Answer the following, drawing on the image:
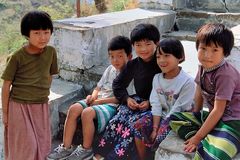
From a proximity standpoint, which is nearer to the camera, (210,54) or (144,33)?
(210,54)

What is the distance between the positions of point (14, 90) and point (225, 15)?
323 centimetres

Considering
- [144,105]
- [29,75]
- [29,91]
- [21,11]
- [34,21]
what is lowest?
[21,11]

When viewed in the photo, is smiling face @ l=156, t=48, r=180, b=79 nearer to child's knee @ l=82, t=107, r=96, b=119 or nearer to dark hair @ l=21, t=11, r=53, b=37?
child's knee @ l=82, t=107, r=96, b=119

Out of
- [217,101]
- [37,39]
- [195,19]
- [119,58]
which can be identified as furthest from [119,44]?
[195,19]

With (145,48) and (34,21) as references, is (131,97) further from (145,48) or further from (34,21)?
(34,21)

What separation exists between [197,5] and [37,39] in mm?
3470

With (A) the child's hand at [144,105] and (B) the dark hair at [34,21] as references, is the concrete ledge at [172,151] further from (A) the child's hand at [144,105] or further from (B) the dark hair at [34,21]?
(B) the dark hair at [34,21]

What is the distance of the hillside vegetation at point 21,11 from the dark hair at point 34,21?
5116 mm

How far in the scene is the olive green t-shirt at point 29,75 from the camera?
8.19 feet

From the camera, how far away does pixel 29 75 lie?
257cm

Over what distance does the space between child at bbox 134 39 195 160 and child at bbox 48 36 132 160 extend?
1.19 ft

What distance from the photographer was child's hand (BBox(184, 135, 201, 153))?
2.05 m

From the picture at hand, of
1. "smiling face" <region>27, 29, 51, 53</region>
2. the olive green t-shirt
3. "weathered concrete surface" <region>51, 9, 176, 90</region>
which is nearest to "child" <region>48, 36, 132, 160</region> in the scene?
the olive green t-shirt

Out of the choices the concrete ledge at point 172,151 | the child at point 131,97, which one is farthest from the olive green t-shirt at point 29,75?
the concrete ledge at point 172,151
